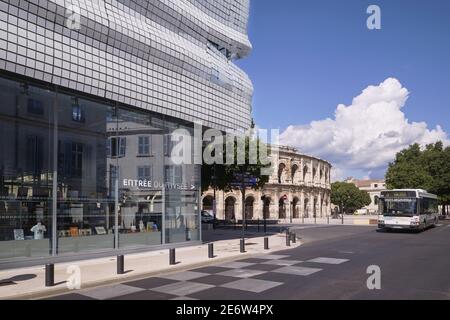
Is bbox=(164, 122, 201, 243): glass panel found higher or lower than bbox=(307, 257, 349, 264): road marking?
higher

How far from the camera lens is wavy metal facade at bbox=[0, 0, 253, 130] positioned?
13703 mm

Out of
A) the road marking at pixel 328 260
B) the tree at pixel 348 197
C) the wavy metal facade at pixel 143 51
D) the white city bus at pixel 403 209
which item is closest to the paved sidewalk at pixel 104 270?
the road marking at pixel 328 260

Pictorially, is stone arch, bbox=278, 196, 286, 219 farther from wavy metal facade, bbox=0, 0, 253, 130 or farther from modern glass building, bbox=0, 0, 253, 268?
modern glass building, bbox=0, 0, 253, 268

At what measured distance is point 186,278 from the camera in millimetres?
12352

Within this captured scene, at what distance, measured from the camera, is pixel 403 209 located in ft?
99.6

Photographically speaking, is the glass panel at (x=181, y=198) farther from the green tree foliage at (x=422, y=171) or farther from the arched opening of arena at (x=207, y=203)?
the arched opening of arena at (x=207, y=203)

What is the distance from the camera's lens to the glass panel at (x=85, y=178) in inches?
609

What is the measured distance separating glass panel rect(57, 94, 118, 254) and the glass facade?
0.03 metres

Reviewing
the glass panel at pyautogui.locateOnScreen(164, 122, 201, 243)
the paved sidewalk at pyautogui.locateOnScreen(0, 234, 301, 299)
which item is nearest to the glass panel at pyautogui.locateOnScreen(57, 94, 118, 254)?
the paved sidewalk at pyautogui.locateOnScreen(0, 234, 301, 299)

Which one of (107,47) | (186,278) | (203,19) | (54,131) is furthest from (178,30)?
(186,278)

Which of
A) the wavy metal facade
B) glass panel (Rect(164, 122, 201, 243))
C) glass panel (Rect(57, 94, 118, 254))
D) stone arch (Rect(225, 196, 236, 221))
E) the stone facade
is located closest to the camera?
the wavy metal facade

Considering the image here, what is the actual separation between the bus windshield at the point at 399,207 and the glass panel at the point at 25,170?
2306 cm
